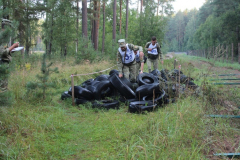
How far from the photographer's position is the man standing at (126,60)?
6.79 metres

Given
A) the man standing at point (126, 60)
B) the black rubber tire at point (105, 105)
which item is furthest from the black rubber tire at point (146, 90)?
the man standing at point (126, 60)

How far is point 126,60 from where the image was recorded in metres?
7.02

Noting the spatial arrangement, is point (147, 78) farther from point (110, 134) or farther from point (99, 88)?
point (110, 134)

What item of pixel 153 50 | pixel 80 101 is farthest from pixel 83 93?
pixel 153 50

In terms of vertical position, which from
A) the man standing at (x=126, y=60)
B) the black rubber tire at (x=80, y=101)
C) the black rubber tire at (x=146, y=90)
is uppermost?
the man standing at (x=126, y=60)

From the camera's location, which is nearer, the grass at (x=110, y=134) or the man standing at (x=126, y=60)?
the grass at (x=110, y=134)

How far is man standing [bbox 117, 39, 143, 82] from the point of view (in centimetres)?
679

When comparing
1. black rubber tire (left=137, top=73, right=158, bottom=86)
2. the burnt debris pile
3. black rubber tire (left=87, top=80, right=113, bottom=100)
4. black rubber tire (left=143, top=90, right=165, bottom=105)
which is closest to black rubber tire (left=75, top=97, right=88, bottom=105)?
the burnt debris pile

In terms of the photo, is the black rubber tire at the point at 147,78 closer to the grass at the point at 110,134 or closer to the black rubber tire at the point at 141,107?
the black rubber tire at the point at 141,107

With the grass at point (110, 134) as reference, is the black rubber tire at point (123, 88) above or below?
above

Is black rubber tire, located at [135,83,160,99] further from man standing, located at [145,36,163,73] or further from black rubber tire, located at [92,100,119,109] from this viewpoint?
man standing, located at [145,36,163,73]

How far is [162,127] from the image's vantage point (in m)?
3.94

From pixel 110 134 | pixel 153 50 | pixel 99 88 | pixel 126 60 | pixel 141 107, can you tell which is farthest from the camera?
pixel 153 50

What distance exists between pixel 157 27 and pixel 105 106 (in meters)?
14.9
